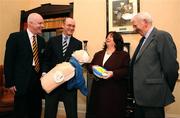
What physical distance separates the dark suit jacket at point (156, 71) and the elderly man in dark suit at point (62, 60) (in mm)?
662

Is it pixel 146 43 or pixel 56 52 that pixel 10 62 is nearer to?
pixel 56 52

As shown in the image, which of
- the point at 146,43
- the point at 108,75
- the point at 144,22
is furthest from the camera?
the point at 108,75

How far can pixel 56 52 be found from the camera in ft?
8.33

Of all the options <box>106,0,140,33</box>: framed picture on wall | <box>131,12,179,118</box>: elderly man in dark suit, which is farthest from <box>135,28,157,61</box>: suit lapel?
<box>106,0,140,33</box>: framed picture on wall

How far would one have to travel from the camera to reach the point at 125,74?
2508mm

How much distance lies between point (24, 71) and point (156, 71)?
1299 mm

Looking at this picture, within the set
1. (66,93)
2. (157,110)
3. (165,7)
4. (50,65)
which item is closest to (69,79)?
(66,93)

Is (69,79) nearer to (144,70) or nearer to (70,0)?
(144,70)

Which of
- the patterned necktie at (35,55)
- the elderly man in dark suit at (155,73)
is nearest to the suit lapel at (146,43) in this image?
the elderly man in dark suit at (155,73)

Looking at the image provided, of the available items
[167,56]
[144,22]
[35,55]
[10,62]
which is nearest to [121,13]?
[144,22]

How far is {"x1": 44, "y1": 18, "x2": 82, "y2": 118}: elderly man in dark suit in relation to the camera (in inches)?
95.6

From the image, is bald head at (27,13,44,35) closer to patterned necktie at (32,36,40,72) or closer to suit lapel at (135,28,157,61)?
patterned necktie at (32,36,40,72)

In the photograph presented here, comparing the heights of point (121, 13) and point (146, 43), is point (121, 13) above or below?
above

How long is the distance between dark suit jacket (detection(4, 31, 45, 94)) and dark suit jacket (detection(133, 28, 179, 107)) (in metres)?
1.11
